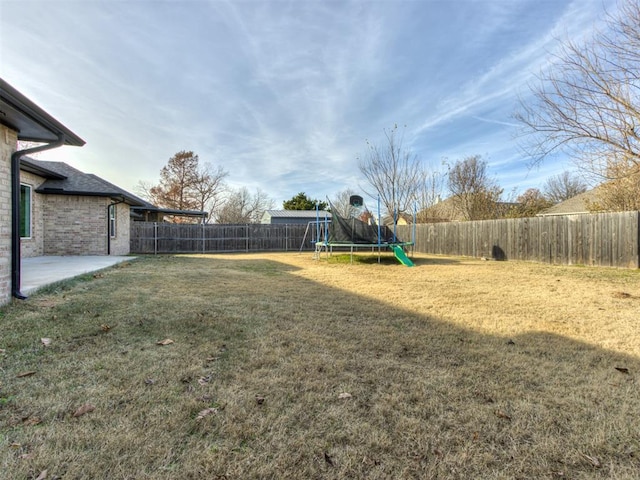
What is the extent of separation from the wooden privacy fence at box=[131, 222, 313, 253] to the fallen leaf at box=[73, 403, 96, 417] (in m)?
15.6

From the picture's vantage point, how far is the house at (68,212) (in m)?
9.88

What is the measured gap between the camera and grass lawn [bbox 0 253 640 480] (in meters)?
1.40

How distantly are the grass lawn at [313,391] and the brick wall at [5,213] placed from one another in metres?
0.29

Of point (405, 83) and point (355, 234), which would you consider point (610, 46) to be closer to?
point (405, 83)

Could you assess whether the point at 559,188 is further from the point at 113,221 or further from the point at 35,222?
the point at 35,222

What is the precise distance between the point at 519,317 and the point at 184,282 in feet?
18.5

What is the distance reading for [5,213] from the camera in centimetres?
388

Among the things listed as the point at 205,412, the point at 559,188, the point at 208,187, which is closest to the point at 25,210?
the point at 205,412

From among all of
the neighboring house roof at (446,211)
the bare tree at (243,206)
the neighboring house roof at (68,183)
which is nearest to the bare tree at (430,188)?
the neighboring house roof at (446,211)

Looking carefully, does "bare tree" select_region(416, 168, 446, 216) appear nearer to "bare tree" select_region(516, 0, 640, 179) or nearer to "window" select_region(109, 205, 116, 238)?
"bare tree" select_region(516, 0, 640, 179)

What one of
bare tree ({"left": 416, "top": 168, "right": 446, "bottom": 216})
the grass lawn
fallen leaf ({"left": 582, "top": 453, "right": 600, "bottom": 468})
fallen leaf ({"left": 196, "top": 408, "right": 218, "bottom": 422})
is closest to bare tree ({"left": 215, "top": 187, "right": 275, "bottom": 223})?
bare tree ({"left": 416, "top": 168, "right": 446, "bottom": 216})

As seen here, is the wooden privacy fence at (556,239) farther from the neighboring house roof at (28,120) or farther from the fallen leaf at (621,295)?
the neighboring house roof at (28,120)

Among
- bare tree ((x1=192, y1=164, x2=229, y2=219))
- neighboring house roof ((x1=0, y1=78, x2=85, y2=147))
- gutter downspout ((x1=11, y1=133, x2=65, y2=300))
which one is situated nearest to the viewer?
neighboring house roof ((x1=0, y1=78, x2=85, y2=147))

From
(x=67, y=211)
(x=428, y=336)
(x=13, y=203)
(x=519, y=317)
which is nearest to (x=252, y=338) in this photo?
(x=428, y=336)
